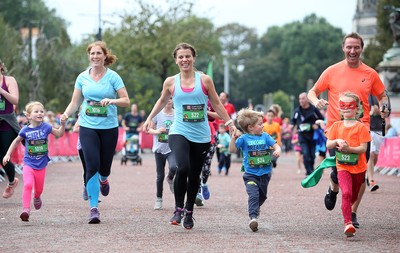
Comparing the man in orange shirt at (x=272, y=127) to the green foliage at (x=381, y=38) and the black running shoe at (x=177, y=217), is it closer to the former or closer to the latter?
the black running shoe at (x=177, y=217)

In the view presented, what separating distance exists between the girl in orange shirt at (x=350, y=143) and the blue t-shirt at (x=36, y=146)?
12.0 feet

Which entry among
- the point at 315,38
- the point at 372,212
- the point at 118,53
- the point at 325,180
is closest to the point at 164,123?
the point at 372,212

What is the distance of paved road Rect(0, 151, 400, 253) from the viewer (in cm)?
954

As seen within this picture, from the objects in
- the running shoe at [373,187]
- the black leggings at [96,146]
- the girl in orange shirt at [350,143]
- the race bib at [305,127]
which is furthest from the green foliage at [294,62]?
the girl in orange shirt at [350,143]

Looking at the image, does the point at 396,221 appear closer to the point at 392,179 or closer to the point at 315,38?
the point at 392,179

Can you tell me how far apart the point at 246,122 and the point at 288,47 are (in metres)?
121

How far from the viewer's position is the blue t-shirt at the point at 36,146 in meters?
12.4

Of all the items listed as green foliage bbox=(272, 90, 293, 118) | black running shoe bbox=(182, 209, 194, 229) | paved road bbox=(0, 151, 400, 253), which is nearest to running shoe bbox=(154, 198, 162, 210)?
paved road bbox=(0, 151, 400, 253)

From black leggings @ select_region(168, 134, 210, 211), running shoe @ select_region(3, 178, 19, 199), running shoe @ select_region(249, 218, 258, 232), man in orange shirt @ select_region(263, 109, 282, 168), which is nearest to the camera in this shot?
running shoe @ select_region(249, 218, 258, 232)

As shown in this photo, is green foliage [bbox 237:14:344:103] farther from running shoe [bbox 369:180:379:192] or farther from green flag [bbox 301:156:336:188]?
green flag [bbox 301:156:336:188]

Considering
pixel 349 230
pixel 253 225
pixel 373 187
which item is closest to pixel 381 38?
pixel 373 187

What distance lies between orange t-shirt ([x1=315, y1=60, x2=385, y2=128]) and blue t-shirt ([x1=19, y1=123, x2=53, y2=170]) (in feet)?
11.1

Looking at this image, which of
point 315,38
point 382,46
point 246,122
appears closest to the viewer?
point 246,122

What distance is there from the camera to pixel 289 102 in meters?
115
